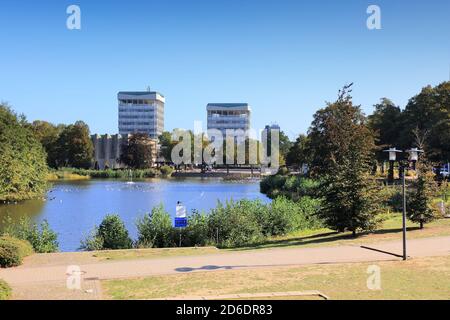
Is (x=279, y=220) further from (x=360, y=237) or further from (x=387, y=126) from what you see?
(x=387, y=126)

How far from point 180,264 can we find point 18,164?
131ft

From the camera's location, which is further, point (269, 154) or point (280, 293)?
point (269, 154)

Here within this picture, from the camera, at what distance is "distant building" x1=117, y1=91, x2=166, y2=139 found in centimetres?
19225

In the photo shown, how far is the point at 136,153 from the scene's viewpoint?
114000 millimetres

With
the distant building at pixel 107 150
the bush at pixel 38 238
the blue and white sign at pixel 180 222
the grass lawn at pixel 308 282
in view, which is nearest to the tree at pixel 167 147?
the distant building at pixel 107 150

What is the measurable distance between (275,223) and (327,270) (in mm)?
8906

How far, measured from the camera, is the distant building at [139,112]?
631 feet

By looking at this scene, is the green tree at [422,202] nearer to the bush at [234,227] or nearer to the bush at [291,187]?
the bush at [234,227]

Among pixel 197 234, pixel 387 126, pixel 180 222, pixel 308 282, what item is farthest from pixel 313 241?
pixel 387 126

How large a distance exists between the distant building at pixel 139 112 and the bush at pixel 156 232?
571 ft

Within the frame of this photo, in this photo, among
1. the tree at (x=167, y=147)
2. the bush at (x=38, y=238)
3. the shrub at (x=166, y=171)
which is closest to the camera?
the bush at (x=38, y=238)
